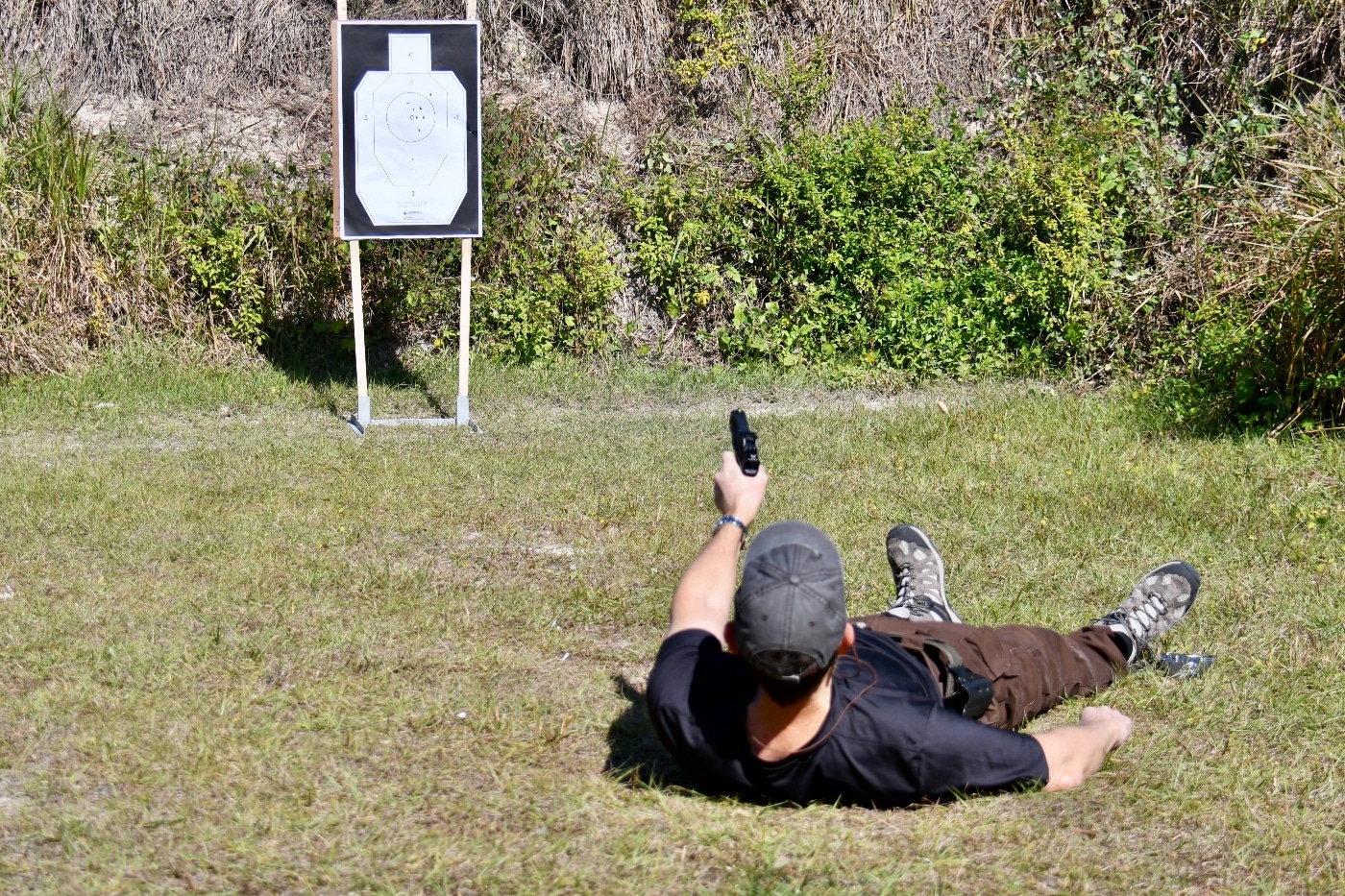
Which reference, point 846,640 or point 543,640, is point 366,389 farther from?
point 846,640

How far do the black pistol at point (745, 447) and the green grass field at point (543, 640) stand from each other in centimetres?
92

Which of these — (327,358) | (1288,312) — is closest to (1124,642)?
(1288,312)

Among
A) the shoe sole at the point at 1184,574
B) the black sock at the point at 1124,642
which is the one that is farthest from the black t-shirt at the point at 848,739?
the shoe sole at the point at 1184,574

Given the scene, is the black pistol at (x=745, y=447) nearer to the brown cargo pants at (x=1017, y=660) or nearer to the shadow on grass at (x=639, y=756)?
the brown cargo pants at (x=1017, y=660)

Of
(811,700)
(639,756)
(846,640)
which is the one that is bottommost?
(639,756)

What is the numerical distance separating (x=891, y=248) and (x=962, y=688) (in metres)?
6.72

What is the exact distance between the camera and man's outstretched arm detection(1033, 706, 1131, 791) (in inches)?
138

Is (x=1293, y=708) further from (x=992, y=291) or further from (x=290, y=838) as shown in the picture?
(x=992, y=291)

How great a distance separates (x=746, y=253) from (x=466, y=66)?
9.41 ft

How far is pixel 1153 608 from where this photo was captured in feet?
14.9

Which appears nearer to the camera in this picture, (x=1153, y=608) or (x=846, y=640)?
(x=846, y=640)

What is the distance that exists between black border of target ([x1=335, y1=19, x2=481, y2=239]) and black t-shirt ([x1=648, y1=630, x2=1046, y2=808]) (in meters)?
5.49

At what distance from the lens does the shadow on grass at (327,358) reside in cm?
971

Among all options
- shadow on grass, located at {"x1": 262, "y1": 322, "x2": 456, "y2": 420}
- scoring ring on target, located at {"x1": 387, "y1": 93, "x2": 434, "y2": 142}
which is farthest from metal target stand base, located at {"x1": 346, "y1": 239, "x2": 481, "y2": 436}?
shadow on grass, located at {"x1": 262, "y1": 322, "x2": 456, "y2": 420}
